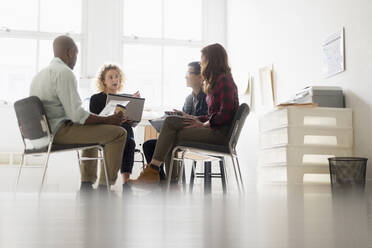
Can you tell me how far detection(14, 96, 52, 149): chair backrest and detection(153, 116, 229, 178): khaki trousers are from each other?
0.67 m

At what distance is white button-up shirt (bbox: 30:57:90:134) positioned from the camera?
2.46 m

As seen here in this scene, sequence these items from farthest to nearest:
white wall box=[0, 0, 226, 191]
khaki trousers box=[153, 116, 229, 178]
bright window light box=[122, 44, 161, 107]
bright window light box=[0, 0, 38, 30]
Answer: bright window light box=[122, 44, 161, 107] < bright window light box=[0, 0, 38, 30] < white wall box=[0, 0, 226, 191] < khaki trousers box=[153, 116, 229, 178]

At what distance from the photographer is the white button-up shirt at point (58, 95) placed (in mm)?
2463

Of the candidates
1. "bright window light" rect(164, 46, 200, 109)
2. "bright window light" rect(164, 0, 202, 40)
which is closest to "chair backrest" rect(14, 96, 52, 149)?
"bright window light" rect(164, 46, 200, 109)

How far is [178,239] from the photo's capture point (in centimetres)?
49

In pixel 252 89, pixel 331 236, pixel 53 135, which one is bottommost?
pixel 331 236

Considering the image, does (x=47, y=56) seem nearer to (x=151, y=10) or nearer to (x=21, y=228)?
(x=151, y=10)

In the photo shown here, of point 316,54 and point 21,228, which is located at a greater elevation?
point 316,54

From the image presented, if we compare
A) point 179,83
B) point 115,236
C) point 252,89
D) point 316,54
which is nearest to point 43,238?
point 115,236

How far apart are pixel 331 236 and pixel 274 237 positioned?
75 mm

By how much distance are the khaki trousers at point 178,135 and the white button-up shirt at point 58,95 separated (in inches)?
19.0

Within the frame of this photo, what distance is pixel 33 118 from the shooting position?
7.89 ft

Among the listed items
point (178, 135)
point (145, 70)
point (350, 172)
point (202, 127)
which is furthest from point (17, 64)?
point (350, 172)

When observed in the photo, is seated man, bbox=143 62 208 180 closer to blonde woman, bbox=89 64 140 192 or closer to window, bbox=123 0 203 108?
blonde woman, bbox=89 64 140 192
